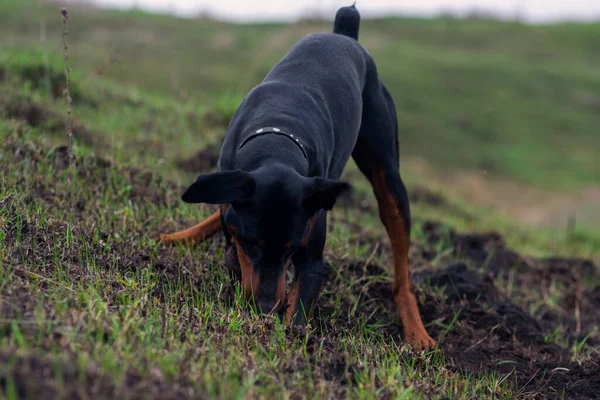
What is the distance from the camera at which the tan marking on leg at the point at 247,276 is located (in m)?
3.42

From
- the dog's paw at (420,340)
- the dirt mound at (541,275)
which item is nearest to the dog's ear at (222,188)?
the dog's paw at (420,340)

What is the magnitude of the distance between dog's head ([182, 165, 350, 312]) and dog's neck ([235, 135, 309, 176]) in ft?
0.44

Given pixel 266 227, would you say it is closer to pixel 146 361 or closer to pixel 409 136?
pixel 146 361

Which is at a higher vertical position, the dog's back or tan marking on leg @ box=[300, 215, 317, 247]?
the dog's back

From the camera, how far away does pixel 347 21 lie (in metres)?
5.14

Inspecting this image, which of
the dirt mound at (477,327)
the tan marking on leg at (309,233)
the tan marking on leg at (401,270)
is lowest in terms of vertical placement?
the dirt mound at (477,327)

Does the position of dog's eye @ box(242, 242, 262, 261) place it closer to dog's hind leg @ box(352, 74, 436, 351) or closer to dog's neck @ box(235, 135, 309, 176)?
dog's neck @ box(235, 135, 309, 176)

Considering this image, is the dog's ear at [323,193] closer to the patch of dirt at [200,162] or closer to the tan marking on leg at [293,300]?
the tan marking on leg at [293,300]

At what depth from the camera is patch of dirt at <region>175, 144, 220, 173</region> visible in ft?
22.5

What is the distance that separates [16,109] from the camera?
651 cm

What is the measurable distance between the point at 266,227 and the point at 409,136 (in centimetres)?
1112

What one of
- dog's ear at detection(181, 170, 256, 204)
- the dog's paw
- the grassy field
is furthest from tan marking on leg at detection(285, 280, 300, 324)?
the dog's paw

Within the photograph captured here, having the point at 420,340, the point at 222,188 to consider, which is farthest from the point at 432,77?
the point at 222,188

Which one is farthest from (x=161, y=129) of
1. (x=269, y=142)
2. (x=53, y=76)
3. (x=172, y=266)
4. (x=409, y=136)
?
(x=409, y=136)
